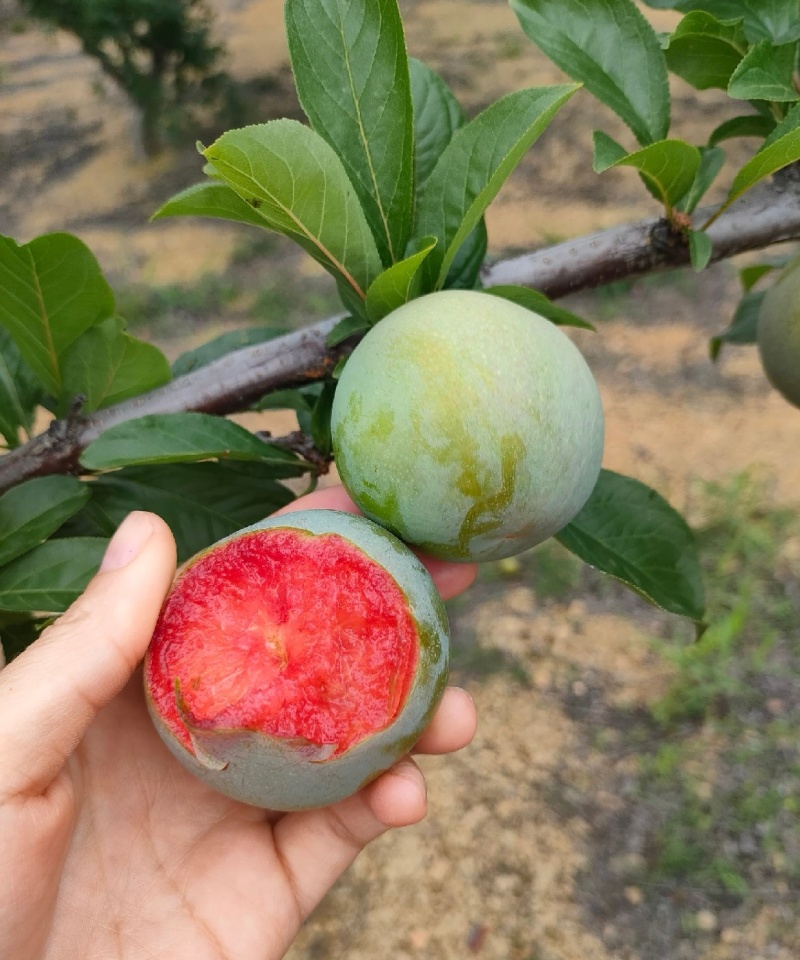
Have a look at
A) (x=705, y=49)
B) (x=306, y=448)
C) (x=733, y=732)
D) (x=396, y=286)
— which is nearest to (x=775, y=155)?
(x=705, y=49)

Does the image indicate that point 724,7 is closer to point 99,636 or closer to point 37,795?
point 99,636

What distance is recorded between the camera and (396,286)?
89 cm

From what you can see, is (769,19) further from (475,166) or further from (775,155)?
(475,166)

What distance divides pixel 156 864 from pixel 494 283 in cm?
86

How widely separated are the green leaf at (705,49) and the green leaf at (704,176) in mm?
83

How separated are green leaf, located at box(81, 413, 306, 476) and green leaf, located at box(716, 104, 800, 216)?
64cm

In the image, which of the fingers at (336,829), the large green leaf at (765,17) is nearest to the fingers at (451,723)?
the fingers at (336,829)

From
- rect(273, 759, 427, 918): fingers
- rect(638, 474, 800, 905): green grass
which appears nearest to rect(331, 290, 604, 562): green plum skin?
rect(273, 759, 427, 918): fingers

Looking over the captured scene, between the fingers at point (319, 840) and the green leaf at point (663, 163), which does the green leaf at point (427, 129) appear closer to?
the green leaf at point (663, 163)

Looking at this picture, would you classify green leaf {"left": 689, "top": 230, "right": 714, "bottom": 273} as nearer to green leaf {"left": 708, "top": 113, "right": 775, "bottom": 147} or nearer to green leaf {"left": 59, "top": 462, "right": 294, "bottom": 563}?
green leaf {"left": 708, "top": 113, "right": 775, "bottom": 147}

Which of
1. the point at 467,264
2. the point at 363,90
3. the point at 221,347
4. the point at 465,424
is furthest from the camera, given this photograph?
the point at 221,347

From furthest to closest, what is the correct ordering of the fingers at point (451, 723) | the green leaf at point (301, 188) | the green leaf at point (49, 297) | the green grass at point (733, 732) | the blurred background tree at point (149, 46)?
the blurred background tree at point (149, 46), the green grass at point (733, 732), the fingers at point (451, 723), the green leaf at point (49, 297), the green leaf at point (301, 188)

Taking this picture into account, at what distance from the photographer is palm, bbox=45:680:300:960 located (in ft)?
3.38

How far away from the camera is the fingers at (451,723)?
1.09 m
